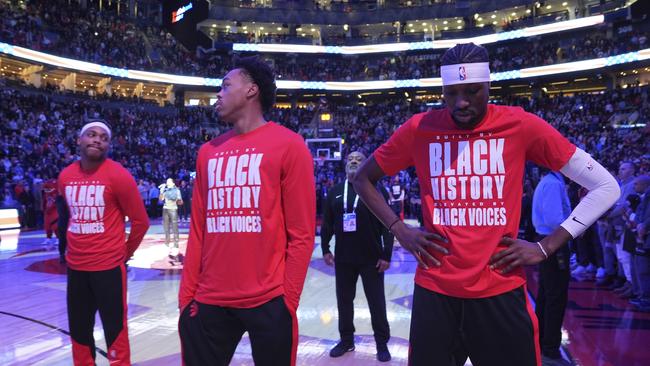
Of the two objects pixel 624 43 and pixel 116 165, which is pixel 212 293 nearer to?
pixel 116 165

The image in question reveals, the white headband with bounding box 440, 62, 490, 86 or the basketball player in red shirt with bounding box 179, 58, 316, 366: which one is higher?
the white headband with bounding box 440, 62, 490, 86

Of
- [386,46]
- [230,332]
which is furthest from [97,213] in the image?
[386,46]

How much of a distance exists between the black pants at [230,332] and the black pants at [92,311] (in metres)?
1.73

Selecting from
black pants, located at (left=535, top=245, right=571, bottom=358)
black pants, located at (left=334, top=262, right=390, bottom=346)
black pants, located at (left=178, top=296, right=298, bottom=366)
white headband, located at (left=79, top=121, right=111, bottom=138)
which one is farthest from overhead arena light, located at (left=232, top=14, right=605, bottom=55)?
black pants, located at (left=178, top=296, right=298, bottom=366)

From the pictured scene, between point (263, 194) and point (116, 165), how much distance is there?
6.98 feet

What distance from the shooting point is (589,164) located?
2.03 meters

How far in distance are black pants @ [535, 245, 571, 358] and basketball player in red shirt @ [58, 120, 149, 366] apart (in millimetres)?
3425

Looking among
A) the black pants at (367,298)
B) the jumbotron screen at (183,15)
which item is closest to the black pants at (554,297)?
the black pants at (367,298)

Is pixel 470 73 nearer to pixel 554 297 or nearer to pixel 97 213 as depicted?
pixel 97 213

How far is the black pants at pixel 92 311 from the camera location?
11.4ft

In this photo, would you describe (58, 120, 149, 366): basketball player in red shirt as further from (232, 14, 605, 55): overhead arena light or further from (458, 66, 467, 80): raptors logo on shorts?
(232, 14, 605, 55): overhead arena light

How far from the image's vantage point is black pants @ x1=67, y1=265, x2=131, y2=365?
3484mm

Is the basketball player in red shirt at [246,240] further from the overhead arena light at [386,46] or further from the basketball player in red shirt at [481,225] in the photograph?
the overhead arena light at [386,46]

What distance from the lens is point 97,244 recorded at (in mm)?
3553
